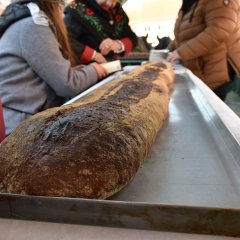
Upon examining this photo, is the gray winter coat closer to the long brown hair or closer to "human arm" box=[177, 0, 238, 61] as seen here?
the long brown hair

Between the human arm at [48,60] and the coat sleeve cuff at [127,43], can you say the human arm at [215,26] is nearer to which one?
the coat sleeve cuff at [127,43]

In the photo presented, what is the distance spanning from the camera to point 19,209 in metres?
0.44

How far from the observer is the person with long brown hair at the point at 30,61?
45.4 inches

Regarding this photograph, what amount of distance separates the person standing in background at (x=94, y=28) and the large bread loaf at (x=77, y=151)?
41.6 inches

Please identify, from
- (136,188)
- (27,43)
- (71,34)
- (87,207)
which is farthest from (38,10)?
(87,207)

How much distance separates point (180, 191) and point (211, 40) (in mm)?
1518

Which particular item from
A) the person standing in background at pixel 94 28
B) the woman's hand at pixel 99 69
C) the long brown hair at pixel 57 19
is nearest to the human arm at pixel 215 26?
the person standing in background at pixel 94 28

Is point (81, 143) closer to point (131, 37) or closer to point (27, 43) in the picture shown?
point (27, 43)

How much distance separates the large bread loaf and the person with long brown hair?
44cm

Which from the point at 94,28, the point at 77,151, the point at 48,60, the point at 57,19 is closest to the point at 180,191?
the point at 77,151

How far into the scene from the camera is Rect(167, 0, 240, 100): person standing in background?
74.8 inches

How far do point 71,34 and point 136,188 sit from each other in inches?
55.5

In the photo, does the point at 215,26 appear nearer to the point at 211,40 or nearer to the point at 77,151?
the point at 211,40

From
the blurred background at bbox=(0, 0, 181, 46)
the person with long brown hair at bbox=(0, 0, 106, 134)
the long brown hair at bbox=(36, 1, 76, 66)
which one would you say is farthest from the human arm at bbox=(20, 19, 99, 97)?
the blurred background at bbox=(0, 0, 181, 46)
